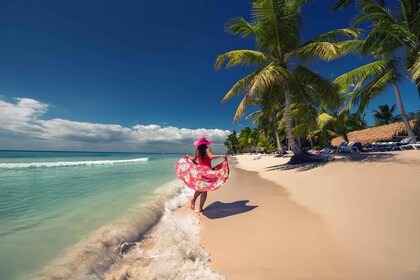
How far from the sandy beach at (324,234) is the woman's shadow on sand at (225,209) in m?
0.02

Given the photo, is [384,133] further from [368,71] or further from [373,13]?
[373,13]

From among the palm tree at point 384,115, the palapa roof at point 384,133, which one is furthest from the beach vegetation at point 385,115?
the palapa roof at point 384,133

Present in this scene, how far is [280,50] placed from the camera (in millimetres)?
10297

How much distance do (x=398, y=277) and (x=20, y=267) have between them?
4213 mm

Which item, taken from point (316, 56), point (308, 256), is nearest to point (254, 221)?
point (308, 256)

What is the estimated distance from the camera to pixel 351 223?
2918 millimetres

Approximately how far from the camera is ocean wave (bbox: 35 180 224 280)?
2162 mm

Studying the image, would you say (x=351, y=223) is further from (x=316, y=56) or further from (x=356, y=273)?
(x=316, y=56)

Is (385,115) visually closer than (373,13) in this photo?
No

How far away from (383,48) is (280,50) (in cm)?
495

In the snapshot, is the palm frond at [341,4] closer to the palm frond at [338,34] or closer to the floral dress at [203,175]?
the palm frond at [338,34]

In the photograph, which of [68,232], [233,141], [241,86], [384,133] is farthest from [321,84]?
[233,141]

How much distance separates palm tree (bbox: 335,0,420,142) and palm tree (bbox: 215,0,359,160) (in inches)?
36.5

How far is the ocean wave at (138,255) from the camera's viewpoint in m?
2.16
